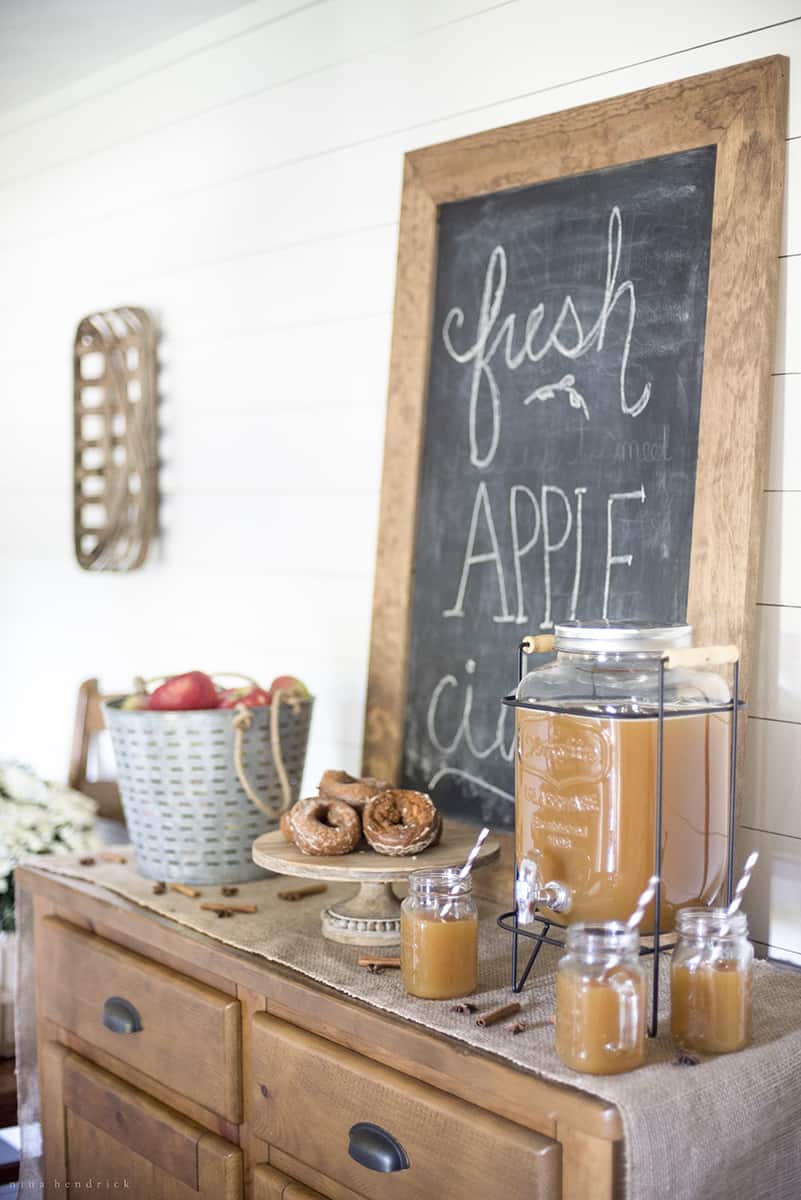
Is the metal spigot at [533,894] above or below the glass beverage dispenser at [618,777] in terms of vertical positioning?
below

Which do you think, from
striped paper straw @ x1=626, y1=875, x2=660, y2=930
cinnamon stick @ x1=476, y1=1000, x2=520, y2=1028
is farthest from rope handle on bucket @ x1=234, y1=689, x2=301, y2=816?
striped paper straw @ x1=626, y1=875, x2=660, y2=930

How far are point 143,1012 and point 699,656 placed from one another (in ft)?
3.00

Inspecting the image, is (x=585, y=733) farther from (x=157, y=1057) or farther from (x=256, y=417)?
(x=256, y=417)

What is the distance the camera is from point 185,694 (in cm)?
173

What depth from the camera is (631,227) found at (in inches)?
63.4

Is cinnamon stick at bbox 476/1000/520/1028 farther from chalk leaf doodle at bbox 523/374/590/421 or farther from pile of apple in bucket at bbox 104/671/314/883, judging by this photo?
chalk leaf doodle at bbox 523/374/590/421

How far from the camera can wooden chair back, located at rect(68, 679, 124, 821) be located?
2.65m

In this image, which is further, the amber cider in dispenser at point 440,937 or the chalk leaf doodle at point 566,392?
the chalk leaf doodle at point 566,392

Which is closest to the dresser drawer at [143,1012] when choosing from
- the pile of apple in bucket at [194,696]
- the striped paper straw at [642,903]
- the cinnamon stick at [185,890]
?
the cinnamon stick at [185,890]

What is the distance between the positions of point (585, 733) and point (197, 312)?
154 centimetres

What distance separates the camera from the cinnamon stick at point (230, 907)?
63.9 inches

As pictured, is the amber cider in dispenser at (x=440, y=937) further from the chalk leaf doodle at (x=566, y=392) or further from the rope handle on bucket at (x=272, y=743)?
the chalk leaf doodle at (x=566, y=392)

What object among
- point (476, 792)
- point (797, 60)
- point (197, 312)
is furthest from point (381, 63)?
point (476, 792)

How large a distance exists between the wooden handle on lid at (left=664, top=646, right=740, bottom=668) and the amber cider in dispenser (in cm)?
33
